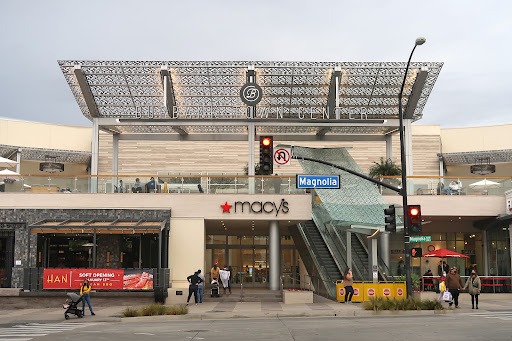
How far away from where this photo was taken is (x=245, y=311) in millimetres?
24797

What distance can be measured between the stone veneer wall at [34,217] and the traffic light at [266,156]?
11188 mm

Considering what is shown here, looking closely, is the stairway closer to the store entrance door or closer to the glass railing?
the glass railing

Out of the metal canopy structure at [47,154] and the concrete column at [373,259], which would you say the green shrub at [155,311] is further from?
the metal canopy structure at [47,154]

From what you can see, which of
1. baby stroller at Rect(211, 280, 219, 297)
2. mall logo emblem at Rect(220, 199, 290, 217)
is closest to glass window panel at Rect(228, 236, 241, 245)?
mall logo emblem at Rect(220, 199, 290, 217)

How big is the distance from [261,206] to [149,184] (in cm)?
617

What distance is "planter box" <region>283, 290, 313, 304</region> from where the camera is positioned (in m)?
28.8

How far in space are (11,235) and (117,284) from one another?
7320 mm

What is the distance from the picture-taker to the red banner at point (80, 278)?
96.5ft

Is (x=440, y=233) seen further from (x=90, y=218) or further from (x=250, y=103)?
(x=90, y=218)

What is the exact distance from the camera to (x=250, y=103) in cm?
3738

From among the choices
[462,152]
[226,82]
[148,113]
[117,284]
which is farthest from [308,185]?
[462,152]

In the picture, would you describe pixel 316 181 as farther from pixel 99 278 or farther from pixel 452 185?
pixel 452 185

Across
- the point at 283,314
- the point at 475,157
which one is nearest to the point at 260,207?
the point at 283,314

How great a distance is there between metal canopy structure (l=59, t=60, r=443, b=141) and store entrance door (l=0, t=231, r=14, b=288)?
8.82 m
